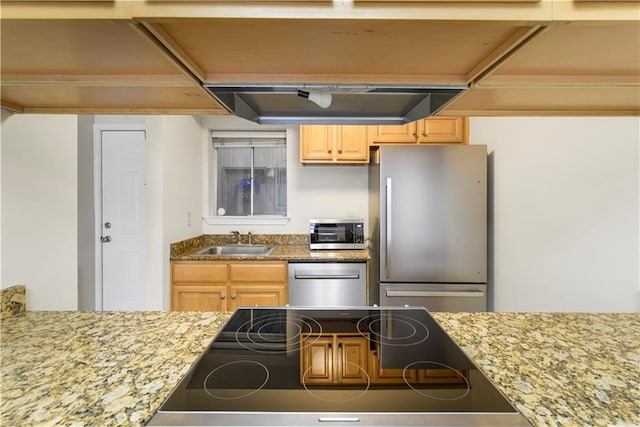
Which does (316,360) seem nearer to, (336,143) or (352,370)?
(352,370)

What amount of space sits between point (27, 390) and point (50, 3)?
74cm

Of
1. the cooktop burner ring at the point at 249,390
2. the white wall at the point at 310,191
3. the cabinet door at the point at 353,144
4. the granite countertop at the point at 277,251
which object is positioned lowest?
the cooktop burner ring at the point at 249,390

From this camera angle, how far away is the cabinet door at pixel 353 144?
2.66 m

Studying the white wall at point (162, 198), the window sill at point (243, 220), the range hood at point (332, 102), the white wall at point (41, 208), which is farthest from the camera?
the window sill at point (243, 220)

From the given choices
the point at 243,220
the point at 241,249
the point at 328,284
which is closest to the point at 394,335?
the point at 328,284

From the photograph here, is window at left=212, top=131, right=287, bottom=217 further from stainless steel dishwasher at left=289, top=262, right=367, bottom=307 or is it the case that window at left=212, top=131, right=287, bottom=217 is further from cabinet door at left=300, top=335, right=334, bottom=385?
cabinet door at left=300, top=335, right=334, bottom=385

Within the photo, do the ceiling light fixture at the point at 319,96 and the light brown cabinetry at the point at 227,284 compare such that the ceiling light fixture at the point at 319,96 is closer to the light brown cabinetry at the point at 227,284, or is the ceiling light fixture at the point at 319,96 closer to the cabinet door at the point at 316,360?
the cabinet door at the point at 316,360

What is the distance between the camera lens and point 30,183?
3.38ft

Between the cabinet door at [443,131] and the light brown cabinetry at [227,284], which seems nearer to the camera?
the light brown cabinetry at [227,284]

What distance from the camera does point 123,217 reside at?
2.97m

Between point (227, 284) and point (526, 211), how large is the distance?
87.3 inches

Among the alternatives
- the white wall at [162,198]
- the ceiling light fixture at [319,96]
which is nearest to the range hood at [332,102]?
the ceiling light fixture at [319,96]

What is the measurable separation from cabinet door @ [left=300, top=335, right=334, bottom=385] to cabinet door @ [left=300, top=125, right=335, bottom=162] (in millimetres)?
2026

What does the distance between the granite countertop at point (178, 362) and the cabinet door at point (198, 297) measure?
4.28 feet
